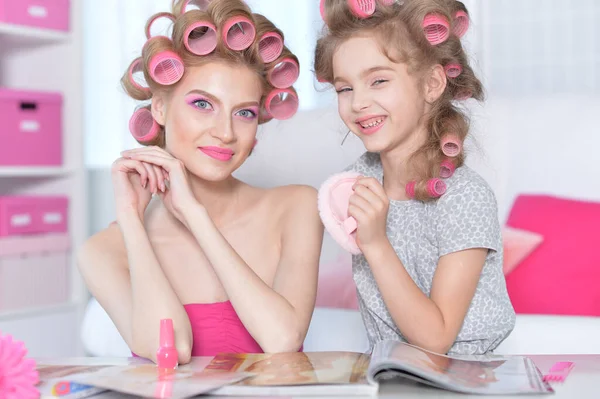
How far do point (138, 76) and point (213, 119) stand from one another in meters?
0.21

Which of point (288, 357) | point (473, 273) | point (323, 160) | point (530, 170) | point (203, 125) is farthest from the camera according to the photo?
point (323, 160)

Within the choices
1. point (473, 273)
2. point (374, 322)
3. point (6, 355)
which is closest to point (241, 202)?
point (374, 322)

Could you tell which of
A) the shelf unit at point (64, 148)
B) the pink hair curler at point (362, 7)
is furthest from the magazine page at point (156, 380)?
the shelf unit at point (64, 148)

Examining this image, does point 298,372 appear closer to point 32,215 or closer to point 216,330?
point 216,330

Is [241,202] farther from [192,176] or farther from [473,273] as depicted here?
[473,273]

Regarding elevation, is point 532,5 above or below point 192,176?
above

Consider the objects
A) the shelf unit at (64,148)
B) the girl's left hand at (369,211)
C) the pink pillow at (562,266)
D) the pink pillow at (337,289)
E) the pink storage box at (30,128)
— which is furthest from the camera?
the shelf unit at (64,148)

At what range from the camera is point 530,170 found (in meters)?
2.32

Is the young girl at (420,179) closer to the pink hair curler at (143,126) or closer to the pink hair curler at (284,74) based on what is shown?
the pink hair curler at (284,74)

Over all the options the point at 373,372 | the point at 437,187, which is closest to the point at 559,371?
the point at 373,372

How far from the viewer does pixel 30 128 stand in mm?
3070

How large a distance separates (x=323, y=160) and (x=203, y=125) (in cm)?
109

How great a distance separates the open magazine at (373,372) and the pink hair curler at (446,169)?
14.3 inches

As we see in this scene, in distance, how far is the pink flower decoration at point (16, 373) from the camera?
37.3 inches
